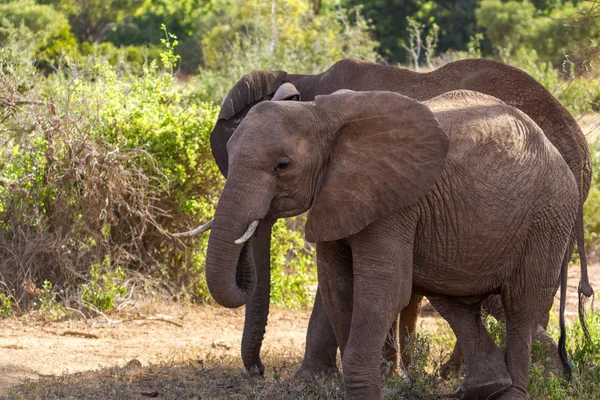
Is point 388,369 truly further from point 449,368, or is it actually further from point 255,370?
point 449,368

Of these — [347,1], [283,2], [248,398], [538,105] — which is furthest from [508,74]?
[347,1]

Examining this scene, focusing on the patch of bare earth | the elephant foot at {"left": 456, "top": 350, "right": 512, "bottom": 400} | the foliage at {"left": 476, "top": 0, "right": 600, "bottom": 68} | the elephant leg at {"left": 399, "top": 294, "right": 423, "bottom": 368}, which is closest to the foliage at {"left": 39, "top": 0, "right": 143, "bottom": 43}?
the foliage at {"left": 476, "top": 0, "right": 600, "bottom": 68}

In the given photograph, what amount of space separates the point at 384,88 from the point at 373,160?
2173 millimetres

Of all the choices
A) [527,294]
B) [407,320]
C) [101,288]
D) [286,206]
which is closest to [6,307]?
[101,288]

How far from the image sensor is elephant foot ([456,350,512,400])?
5738 millimetres

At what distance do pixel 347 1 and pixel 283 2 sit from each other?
42.1ft

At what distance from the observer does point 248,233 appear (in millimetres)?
4809

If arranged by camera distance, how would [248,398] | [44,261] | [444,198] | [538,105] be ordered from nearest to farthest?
1. [444,198]
2. [248,398]
3. [538,105]
4. [44,261]

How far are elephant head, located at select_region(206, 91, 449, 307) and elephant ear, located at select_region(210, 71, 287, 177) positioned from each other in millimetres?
2338

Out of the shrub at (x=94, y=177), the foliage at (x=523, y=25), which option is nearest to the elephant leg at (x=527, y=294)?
the shrub at (x=94, y=177)

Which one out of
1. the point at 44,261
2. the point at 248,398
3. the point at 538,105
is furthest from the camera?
the point at 44,261

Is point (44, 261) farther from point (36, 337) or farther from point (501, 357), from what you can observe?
point (501, 357)

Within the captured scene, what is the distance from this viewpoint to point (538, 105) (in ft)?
21.7

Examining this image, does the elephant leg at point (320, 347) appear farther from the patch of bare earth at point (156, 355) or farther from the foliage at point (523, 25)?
the foliage at point (523, 25)
